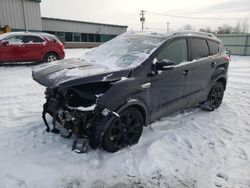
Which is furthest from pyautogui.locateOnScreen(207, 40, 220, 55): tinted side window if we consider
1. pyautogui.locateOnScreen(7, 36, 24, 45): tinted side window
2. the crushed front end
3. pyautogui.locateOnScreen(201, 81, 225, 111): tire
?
pyautogui.locateOnScreen(7, 36, 24, 45): tinted side window

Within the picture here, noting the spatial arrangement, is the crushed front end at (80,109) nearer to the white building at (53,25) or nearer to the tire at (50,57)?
the tire at (50,57)

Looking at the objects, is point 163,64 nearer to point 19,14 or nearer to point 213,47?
point 213,47

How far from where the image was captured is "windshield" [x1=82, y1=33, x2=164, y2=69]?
12.8 feet

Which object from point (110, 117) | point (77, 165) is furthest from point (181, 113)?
point (77, 165)

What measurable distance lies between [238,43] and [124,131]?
24057 mm

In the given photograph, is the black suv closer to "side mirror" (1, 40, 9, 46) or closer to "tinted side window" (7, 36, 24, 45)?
"side mirror" (1, 40, 9, 46)

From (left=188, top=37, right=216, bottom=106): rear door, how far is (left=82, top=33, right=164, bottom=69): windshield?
96 centimetres

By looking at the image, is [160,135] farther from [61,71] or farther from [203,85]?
[61,71]

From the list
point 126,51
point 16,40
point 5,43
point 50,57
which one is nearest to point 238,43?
point 50,57

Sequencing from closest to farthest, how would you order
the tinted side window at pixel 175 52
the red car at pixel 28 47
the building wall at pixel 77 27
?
the tinted side window at pixel 175 52, the red car at pixel 28 47, the building wall at pixel 77 27

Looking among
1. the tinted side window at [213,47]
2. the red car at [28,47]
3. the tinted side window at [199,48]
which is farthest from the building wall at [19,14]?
the tinted side window at [199,48]

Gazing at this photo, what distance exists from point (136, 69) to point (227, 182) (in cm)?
194

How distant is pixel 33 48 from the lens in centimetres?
1130

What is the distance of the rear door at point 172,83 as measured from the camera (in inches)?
158
